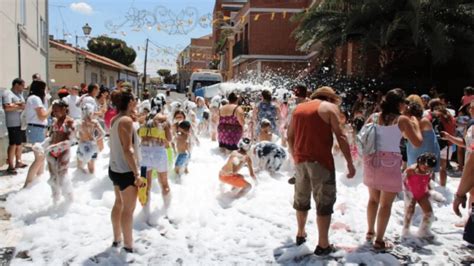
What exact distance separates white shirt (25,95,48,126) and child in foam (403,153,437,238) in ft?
17.8

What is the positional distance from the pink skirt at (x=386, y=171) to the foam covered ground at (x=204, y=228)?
0.72 metres

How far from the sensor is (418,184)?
5.68 metres

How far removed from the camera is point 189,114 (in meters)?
11.8

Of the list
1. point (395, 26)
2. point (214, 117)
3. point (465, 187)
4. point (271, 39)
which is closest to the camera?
point (465, 187)

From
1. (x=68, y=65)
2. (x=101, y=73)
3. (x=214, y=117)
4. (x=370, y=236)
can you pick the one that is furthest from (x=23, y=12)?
(x=101, y=73)

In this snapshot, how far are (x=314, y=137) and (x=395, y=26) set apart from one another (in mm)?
10484

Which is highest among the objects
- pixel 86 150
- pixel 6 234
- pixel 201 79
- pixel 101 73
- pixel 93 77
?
pixel 101 73

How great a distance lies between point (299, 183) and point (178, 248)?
58.7 inches

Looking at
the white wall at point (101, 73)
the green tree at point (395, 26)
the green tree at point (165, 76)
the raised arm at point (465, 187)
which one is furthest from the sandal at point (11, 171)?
the green tree at point (165, 76)

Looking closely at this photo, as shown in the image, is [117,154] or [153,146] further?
[153,146]

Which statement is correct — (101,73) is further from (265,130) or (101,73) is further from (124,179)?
(124,179)

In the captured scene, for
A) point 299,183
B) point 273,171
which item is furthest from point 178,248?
point 273,171

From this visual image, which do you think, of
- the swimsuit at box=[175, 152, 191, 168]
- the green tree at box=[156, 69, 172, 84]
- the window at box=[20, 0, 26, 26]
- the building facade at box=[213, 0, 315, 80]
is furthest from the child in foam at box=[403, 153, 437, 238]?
the green tree at box=[156, 69, 172, 84]

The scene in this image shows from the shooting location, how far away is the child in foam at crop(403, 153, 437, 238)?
223 inches
